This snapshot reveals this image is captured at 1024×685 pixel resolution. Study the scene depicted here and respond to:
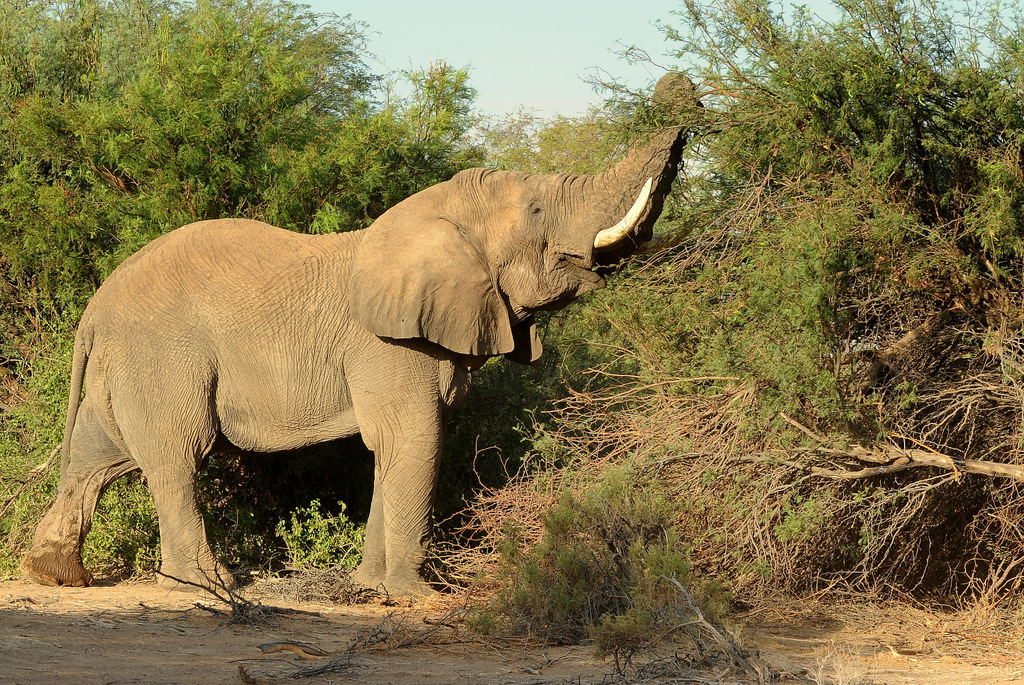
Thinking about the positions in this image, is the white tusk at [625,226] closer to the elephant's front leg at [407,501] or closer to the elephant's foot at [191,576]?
the elephant's front leg at [407,501]

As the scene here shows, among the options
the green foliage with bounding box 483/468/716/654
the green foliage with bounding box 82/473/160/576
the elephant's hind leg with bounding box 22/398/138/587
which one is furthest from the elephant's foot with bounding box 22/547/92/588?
the green foliage with bounding box 483/468/716/654

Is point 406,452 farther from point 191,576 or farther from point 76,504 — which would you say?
point 76,504

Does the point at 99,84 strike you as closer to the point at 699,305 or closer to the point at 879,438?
the point at 699,305

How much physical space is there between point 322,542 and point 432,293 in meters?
2.22

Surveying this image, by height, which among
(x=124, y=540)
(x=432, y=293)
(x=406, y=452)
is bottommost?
(x=124, y=540)

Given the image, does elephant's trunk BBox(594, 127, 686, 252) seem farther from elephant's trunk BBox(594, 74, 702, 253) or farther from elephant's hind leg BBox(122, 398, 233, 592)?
elephant's hind leg BBox(122, 398, 233, 592)

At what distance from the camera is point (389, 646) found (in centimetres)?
639

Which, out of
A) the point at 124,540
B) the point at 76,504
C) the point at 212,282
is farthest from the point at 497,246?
the point at 124,540

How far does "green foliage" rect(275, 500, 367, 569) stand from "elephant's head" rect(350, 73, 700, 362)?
5.81ft

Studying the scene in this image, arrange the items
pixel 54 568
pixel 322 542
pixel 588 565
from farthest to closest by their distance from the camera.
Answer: pixel 322 542 < pixel 54 568 < pixel 588 565

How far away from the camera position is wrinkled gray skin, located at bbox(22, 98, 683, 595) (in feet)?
26.5

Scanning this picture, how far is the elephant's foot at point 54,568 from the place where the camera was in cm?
852

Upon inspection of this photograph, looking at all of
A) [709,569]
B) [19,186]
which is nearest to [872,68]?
[709,569]

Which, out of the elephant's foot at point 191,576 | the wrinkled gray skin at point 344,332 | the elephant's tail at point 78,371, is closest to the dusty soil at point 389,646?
the elephant's foot at point 191,576
